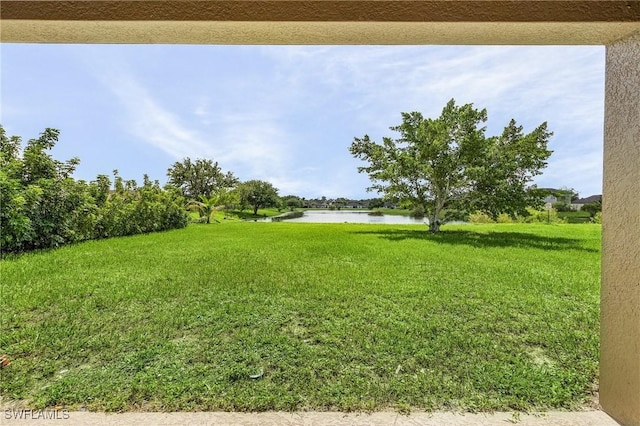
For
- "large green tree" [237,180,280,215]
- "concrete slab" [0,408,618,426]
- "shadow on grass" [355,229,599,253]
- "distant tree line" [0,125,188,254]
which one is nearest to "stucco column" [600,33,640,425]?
"concrete slab" [0,408,618,426]

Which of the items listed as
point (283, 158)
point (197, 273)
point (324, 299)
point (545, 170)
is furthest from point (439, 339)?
point (545, 170)

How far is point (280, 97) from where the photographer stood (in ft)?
13.7

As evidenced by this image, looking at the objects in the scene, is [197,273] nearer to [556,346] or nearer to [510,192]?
[556,346]

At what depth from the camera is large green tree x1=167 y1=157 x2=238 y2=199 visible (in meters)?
6.24

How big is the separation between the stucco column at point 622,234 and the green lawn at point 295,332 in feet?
0.98

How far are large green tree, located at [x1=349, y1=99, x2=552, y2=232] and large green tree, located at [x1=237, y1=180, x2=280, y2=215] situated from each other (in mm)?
2284

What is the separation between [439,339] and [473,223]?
7225 millimetres

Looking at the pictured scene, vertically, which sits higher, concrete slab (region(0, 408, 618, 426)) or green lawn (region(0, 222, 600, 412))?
green lawn (region(0, 222, 600, 412))

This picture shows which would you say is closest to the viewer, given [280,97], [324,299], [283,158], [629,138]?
[629,138]

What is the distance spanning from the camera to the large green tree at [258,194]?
632 centimetres

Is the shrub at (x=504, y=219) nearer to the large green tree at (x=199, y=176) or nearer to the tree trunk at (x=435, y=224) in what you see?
the tree trunk at (x=435, y=224)

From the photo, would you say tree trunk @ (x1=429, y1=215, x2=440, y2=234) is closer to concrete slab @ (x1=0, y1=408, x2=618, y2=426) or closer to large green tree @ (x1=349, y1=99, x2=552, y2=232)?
large green tree @ (x1=349, y1=99, x2=552, y2=232)

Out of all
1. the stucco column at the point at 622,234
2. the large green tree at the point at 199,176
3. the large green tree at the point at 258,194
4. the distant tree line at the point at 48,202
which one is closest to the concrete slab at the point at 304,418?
the stucco column at the point at 622,234

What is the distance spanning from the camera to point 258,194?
6426 millimetres
